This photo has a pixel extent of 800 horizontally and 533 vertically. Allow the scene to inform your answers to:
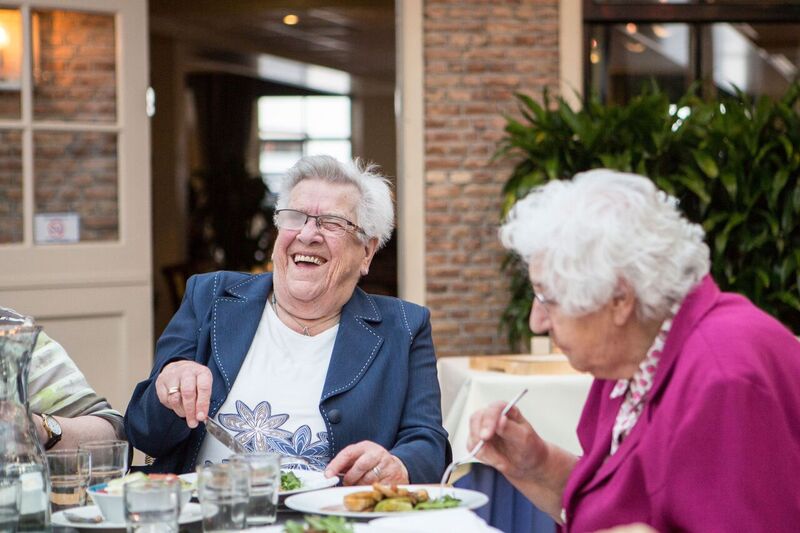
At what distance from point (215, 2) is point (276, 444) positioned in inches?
332

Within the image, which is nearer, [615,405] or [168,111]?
[615,405]

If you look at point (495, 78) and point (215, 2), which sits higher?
point (215, 2)

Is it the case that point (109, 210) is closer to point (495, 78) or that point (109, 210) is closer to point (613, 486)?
point (495, 78)

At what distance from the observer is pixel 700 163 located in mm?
5359

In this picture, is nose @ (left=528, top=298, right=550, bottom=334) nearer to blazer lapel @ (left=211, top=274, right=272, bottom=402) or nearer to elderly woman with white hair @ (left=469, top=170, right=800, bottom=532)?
elderly woman with white hair @ (left=469, top=170, right=800, bottom=532)

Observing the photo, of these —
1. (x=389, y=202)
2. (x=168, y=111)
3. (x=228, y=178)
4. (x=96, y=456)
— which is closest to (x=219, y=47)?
(x=168, y=111)

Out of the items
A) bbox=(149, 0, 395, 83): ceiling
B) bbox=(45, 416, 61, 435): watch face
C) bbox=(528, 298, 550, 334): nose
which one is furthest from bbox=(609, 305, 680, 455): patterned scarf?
bbox=(149, 0, 395, 83): ceiling

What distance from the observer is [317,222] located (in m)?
2.62

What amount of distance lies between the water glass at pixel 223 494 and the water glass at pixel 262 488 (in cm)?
3

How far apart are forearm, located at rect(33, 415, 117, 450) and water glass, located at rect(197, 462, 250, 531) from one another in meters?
0.73

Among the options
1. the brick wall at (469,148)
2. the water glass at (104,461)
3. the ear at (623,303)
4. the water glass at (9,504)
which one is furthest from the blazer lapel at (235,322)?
the brick wall at (469,148)

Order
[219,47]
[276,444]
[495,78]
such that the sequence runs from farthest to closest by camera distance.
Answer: [219,47] → [495,78] → [276,444]

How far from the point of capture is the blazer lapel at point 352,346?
2506 mm

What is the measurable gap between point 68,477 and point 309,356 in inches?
30.2
